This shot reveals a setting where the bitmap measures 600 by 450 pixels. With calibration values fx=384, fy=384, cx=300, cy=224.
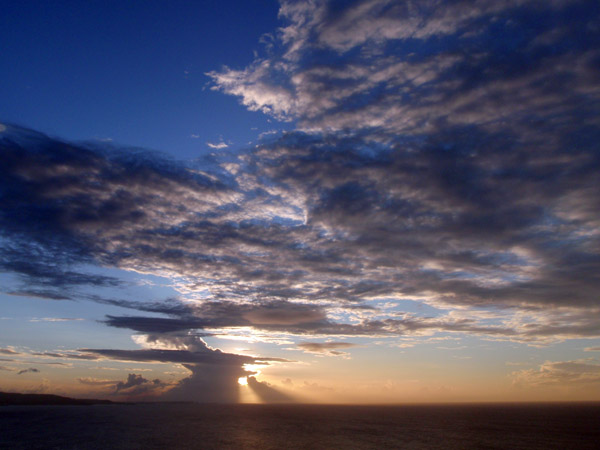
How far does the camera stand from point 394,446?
252 feet

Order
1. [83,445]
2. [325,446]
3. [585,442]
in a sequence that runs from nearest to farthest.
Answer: [83,445]
[325,446]
[585,442]

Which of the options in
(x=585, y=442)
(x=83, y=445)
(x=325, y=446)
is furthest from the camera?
(x=585, y=442)

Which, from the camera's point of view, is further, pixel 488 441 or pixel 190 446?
pixel 488 441

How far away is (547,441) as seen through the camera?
86188 mm

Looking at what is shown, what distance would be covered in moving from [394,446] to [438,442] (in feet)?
49.9

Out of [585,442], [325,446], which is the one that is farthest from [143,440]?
[585,442]

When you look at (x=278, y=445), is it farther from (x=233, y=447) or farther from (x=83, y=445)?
(x=83, y=445)

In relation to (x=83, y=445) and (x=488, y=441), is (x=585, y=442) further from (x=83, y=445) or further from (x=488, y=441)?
(x=83, y=445)

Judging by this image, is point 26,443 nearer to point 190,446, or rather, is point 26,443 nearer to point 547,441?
point 190,446

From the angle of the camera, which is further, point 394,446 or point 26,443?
point 394,446

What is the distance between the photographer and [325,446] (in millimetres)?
76500

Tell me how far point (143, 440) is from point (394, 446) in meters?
51.5

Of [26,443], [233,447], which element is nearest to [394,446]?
[233,447]

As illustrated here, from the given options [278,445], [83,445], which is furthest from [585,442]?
[83,445]
